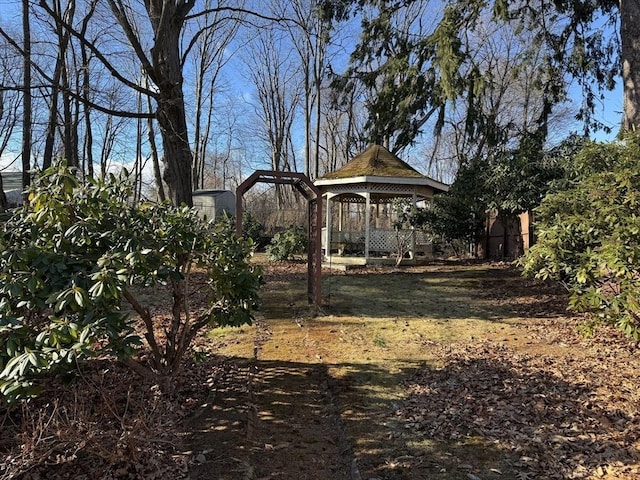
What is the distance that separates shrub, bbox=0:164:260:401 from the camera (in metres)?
2.32

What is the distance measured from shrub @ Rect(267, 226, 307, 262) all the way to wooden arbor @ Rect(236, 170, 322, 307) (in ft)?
20.3

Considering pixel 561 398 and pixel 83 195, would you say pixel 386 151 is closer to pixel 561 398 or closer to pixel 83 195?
pixel 561 398

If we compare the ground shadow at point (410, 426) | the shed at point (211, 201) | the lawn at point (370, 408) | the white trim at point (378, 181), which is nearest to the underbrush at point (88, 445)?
the lawn at point (370, 408)

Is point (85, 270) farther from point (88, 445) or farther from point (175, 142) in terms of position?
point (175, 142)

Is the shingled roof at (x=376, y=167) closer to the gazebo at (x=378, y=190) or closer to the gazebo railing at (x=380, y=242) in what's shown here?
the gazebo at (x=378, y=190)

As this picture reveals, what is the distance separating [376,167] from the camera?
46.4 feet

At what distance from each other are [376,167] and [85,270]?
12303mm

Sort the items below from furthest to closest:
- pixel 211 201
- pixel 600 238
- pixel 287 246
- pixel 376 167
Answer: pixel 211 201 < pixel 287 246 < pixel 376 167 < pixel 600 238

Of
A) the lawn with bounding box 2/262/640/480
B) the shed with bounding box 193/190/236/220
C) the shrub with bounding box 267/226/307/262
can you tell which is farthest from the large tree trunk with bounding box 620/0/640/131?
the shed with bounding box 193/190/236/220

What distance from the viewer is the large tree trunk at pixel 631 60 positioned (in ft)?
24.8

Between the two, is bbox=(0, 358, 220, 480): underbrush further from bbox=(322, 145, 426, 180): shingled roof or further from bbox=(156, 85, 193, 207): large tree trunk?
bbox=(322, 145, 426, 180): shingled roof

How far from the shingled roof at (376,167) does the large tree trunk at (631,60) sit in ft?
21.8

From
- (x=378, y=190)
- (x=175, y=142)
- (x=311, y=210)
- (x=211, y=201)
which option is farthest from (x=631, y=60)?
(x=211, y=201)

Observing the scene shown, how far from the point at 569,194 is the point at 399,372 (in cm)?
309
